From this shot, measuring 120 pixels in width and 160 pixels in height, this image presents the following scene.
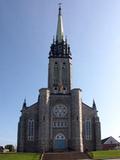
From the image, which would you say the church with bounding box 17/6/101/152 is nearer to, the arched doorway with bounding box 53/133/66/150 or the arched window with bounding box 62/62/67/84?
the arched doorway with bounding box 53/133/66/150

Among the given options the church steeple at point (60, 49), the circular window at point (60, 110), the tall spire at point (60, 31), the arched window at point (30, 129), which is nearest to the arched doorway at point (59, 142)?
the circular window at point (60, 110)

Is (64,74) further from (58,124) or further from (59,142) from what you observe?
(59,142)

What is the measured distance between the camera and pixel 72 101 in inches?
2594

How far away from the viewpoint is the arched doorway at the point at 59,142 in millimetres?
63125

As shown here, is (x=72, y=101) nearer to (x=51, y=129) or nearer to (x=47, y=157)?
(x=51, y=129)

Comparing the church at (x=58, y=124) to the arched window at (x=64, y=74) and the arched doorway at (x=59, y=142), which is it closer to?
the arched doorway at (x=59, y=142)

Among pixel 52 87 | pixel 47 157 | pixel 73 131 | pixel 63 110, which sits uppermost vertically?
pixel 52 87

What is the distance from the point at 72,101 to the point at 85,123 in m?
5.78

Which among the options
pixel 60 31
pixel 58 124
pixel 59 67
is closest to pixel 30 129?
pixel 58 124

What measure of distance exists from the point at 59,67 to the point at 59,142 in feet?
64.4

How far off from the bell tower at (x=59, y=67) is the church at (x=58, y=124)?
299cm

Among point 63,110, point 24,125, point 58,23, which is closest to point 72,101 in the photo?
point 63,110

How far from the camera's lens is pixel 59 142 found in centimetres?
6341

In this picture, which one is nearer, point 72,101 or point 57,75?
point 72,101
